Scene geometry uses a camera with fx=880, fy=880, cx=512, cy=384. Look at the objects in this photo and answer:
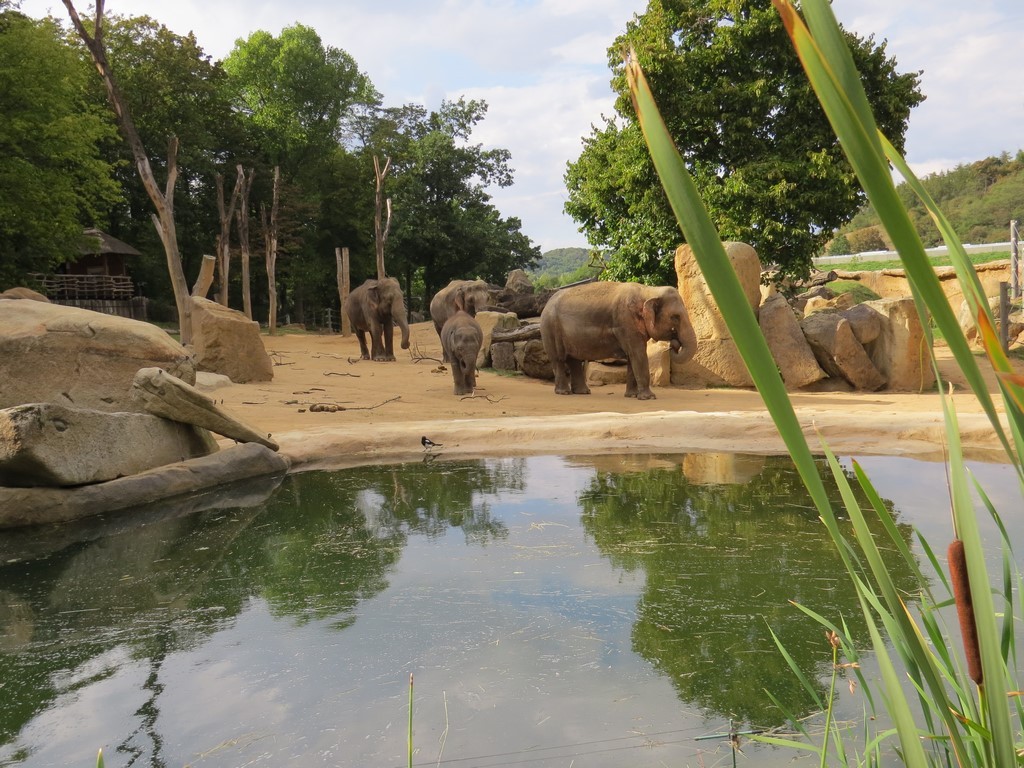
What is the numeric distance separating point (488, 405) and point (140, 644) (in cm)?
766

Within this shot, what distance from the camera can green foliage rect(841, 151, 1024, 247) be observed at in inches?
1670

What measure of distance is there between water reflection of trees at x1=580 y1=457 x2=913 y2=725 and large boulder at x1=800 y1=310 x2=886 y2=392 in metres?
6.56

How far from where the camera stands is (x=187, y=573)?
4.71m

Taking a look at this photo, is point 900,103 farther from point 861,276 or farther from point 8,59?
point 8,59

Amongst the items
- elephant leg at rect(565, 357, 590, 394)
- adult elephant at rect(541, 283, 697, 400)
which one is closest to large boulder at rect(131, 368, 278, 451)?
adult elephant at rect(541, 283, 697, 400)

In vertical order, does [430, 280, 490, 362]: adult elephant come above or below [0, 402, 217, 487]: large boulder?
above

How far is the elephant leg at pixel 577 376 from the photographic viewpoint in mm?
12648

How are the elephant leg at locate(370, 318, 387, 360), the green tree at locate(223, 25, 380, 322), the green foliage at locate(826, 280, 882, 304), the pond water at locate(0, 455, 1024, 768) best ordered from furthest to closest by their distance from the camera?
1. the green tree at locate(223, 25, 380, 322)
2. the green foliage at locate(826, 280, 882, 304)
3. the elephant leg at locate(370, 318, 387, 360)
4. the pond water at locate(0, 455, 1024, 768)

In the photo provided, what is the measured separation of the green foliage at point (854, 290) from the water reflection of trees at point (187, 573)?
1764cm

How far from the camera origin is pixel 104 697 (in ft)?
10.3

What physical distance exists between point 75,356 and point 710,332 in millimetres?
8937

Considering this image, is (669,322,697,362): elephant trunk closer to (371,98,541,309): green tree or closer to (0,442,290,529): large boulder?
(0,442,290,529): large boulder

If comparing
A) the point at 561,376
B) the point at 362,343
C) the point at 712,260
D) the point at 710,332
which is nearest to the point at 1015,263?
the point at 710,332

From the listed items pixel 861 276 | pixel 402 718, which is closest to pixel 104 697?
pixel 402 718
